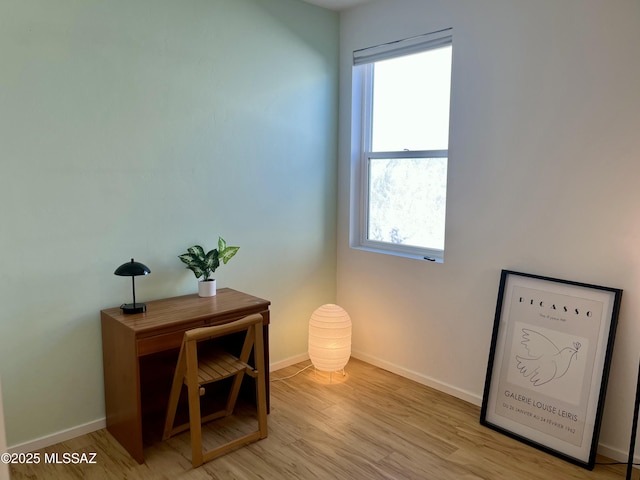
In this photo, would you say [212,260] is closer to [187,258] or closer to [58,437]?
[187,258]

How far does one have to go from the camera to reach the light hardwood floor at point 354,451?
2363mm

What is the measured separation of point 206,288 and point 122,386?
2.34 feet

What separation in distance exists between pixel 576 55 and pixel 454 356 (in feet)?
6.19

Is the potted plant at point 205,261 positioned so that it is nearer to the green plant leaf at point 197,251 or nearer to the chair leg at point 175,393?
the green plant leaf at point 197,251

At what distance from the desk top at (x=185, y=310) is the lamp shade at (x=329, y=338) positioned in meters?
0.54

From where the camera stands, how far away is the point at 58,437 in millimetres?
2600

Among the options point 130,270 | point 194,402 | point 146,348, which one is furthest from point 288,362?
point 130,270

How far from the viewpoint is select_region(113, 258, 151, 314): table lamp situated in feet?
8.14

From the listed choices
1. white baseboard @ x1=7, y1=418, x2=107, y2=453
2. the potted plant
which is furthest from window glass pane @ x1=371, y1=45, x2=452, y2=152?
white baseboard @ x1=7, y1=418, x2=107, y2=453

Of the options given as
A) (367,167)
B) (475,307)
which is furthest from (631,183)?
(367,167)

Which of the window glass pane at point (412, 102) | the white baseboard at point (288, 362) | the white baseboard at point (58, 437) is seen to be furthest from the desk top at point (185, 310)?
the window glass pane at point (412, 102)

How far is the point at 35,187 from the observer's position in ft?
7.89

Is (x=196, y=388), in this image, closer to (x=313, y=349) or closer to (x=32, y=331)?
(x=32, y=331)

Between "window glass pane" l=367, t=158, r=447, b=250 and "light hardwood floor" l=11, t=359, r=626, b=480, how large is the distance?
1.11m
